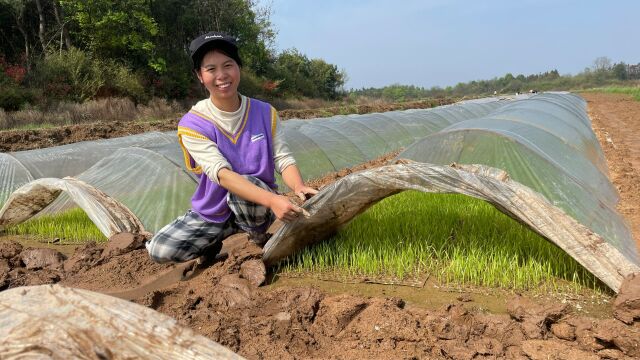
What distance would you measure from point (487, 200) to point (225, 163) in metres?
1.22

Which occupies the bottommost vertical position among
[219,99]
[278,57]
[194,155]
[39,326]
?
[39,326]

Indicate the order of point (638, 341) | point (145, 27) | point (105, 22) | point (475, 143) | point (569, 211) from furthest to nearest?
point (145, 27) < point (105, 22) < point (475, 143) < point (569, 211) < point (638, 341)

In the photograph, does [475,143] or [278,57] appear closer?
[475,143]

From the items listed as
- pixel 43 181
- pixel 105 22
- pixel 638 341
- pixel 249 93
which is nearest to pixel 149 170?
pixel 43 181

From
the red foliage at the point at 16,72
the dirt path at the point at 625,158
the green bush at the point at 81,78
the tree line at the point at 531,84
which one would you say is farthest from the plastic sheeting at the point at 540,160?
the tree line at the point at 531,84

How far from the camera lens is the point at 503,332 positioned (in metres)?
1.75

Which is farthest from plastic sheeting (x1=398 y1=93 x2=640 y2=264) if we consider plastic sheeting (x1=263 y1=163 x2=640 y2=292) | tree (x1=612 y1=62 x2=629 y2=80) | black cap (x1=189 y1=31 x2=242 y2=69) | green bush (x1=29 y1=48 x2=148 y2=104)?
tree (x1=612 y1=62 x2=629 y2=80)

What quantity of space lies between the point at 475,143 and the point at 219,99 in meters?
2.43

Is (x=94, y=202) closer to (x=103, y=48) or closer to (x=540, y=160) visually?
(x=540, y=160)

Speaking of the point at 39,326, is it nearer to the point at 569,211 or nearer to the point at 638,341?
the point at 638,341

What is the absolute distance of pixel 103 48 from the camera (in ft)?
58.7

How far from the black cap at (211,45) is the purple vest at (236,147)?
30 centimetres

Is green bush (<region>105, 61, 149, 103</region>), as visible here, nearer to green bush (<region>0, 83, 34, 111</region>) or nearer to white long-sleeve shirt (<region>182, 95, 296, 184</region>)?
green bush (<region>0, 83, 34, 111</region>)

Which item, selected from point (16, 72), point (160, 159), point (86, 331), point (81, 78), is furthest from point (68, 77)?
point (86, 331)
